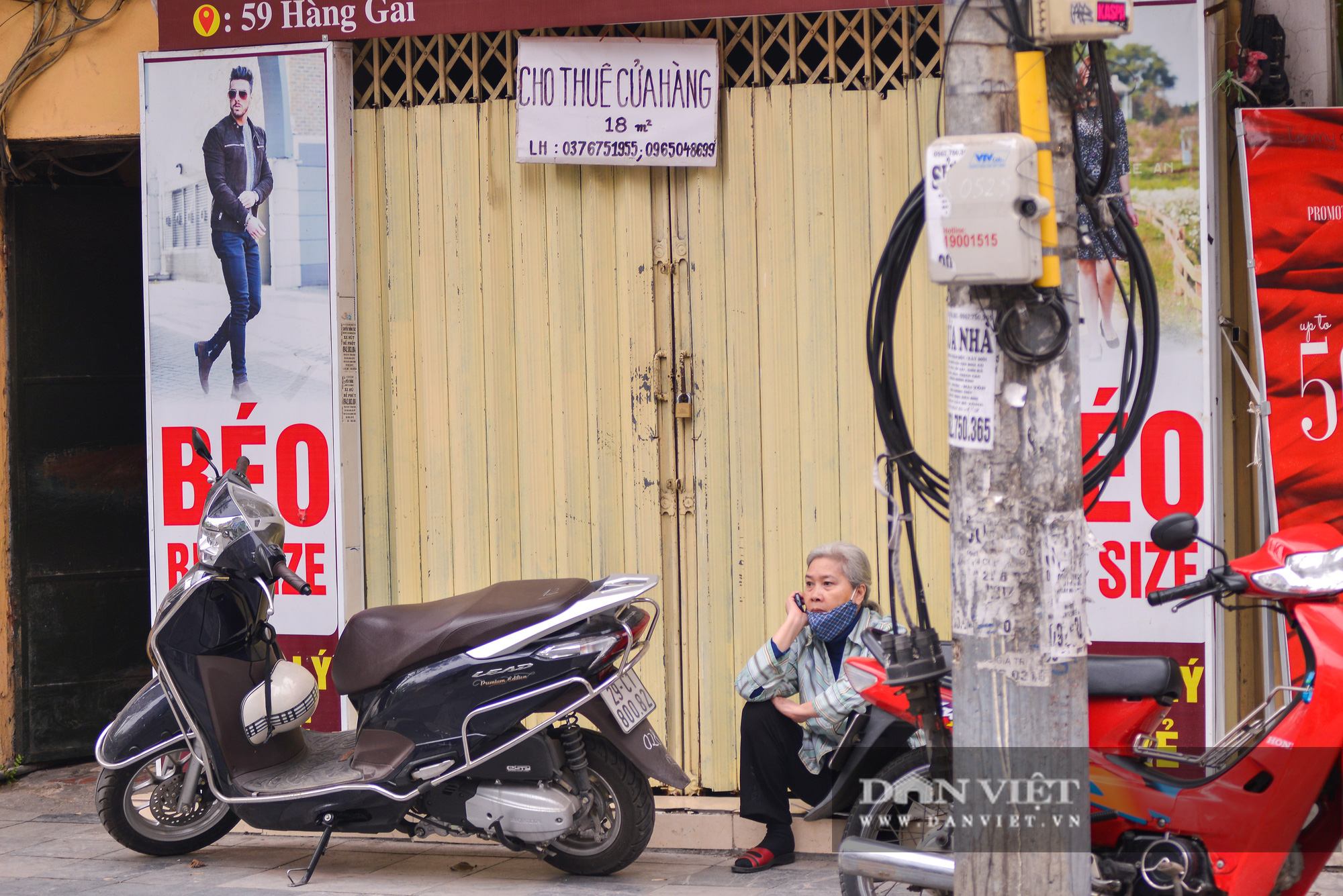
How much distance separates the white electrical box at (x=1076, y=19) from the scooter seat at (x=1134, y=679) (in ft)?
5.85

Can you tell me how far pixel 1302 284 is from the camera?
4836mm

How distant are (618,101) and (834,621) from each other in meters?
2.28

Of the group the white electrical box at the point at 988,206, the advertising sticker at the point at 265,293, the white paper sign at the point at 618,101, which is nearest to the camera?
the white electrical box at the point at 988,206

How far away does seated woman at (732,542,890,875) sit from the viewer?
4.59 metres

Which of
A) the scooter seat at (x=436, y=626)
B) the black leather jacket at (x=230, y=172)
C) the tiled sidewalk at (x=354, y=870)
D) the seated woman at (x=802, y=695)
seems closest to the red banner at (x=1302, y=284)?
the seated woman at (x=802, y=695)

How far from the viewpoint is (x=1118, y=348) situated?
16.0ft

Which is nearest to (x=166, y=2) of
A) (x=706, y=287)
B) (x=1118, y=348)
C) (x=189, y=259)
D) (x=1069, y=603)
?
(x=189, y=259)

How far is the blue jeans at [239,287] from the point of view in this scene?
5.67 meters

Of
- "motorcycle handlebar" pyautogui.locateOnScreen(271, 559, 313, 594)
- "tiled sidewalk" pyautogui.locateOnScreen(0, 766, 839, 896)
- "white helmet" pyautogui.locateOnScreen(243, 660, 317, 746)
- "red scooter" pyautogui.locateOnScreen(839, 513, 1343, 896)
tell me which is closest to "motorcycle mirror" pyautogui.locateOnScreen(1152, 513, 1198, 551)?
"red scooter" pyautogui.locateOnScreen(839, 513, 1343, 896)

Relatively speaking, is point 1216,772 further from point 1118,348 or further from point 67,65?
point 67,65

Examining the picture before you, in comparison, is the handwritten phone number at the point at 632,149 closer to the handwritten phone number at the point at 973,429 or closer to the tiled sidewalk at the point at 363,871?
the handwritten phone number at the point at 973,429

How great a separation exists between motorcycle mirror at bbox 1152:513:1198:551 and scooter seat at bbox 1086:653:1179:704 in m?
0.41

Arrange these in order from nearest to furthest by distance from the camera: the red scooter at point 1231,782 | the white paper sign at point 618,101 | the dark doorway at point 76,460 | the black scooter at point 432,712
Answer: the red scooter at point 1231,782 → the black scooter at point 432,712 → the white paper sign at point 618,101 → the dark doorway at point 76,460

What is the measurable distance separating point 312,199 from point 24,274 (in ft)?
5.92
